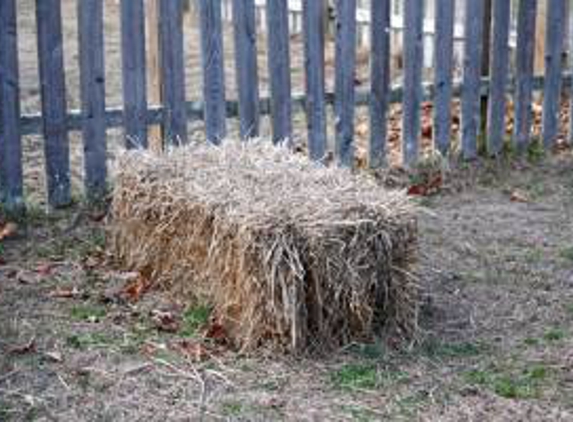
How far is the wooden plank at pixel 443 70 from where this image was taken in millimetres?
7078

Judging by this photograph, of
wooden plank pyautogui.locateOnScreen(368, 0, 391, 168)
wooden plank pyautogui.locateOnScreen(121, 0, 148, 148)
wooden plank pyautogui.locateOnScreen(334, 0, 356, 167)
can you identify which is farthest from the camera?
wooden plank pyautogui.locateOnScreen(368, 0, 391, 168)

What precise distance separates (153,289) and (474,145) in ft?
10.2

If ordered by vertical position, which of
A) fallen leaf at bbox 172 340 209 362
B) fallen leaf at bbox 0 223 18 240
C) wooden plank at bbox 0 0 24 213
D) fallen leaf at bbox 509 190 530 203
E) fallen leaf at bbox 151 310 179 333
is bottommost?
fallen leaf at bbox 172 340 209 362

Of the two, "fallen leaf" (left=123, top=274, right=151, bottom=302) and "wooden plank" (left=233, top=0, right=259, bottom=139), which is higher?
"wooden plank" (left=233, top=0, right=259, bottom=139)

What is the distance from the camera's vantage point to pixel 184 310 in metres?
4.78

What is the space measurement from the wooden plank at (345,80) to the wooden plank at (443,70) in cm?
60

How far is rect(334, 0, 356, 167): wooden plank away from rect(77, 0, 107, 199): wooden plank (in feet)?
4.79

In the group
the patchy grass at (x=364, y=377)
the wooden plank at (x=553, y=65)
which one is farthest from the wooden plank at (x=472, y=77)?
the patchy grass at (x=364, y=377)

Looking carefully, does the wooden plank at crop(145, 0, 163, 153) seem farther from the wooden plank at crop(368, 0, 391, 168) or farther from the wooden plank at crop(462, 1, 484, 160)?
the wooden plank at crop(462, 1, 484, 160)

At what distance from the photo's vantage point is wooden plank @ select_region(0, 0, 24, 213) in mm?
5855

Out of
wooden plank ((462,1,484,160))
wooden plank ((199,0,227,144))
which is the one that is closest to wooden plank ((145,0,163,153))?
wooden plank ((199,0,227,144))

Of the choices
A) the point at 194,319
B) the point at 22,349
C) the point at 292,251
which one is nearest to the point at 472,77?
the point at 194,319

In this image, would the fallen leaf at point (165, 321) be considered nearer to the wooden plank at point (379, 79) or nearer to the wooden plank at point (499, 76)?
the wooden plank at point (379, 79)

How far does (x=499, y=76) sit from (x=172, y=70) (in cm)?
227
